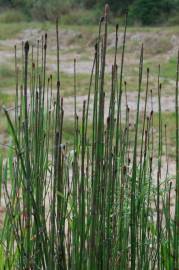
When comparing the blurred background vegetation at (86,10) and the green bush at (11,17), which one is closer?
the blurred background vegetation at (86,10)

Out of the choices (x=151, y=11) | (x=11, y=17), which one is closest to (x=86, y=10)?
(x=11, y=17)

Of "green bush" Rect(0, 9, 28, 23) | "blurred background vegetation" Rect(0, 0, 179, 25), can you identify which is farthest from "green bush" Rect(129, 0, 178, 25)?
"green bush" Rect(0, 9, 28, 23)

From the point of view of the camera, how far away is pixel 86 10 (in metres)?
14.9

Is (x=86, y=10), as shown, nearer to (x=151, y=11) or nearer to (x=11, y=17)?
(x=11, y=17)

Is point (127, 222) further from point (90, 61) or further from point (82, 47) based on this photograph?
point (82, 47)

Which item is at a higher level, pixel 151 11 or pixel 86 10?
pixel 86 10

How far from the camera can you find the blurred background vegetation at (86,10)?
43.2ft

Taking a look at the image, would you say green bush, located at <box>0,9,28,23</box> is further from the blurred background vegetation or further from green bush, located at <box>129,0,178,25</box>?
green bush, located at <box>129,0,178,25</box>

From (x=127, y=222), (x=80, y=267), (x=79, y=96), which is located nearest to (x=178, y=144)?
(x=127, y=222)

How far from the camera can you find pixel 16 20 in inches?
579

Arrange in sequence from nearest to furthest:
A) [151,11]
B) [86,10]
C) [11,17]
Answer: [151,11] → [11,17] → [86,10]

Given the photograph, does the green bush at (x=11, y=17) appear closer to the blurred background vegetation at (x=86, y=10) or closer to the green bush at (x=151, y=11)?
the blurred background vegetation at (x=86, y=10)

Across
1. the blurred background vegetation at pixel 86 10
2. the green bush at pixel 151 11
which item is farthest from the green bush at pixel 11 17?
the green bush at pixel 151 11

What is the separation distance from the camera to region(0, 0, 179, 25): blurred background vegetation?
13.2m
